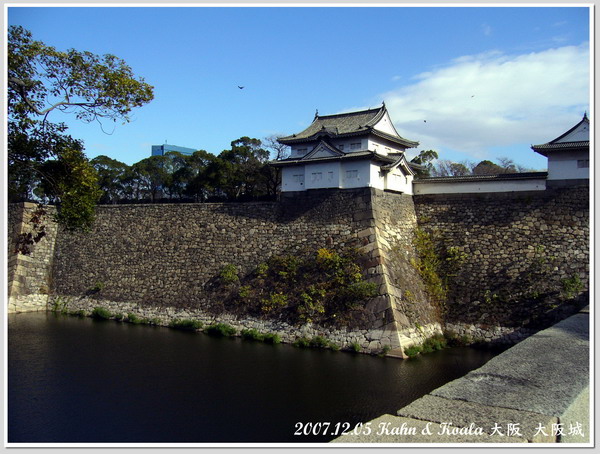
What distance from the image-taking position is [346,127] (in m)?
19.3

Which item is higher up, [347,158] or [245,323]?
[347,158]

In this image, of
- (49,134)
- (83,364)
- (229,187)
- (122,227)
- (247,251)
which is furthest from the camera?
(229,187)

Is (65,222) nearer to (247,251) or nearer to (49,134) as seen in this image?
(49,134)

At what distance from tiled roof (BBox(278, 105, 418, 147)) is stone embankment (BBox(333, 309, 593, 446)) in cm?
1079

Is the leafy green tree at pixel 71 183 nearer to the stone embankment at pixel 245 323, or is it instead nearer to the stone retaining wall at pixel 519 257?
the stone embankment at pixel 245 323

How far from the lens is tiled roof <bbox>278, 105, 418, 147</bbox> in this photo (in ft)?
60.0

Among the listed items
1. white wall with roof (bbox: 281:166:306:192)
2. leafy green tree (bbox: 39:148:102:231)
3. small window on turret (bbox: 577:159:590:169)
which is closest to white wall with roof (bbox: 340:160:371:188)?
white wall with roof (bbox: 281:166:306:192)

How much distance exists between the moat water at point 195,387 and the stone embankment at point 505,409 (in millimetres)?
2670

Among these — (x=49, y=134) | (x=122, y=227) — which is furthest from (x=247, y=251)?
(x=49, y=134)

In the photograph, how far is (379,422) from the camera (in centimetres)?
661

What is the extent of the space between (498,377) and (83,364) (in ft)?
33.9

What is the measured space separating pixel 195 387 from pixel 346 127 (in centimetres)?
1124

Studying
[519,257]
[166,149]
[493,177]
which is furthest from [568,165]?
[166,149]

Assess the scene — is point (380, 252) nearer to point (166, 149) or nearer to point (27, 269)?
point (27, 269)
